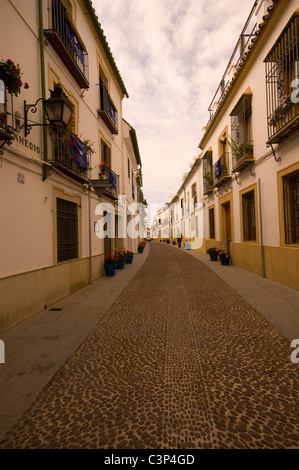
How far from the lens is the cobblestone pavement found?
65.1 inches

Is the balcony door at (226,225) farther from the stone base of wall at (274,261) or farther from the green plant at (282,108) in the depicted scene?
the green plant at (282,108)

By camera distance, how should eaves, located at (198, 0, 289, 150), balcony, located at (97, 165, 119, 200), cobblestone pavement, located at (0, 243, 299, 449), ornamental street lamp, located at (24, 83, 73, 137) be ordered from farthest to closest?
balcony, located at (97, 165, 119, 200) → eaves, located at (198, 0, 289, 150) → ornamental street lamp, located at (24, 83, 73, 137) → cobblestone pavement, located at (0, 243, 299, 449)

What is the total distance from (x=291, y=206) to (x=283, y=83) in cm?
313

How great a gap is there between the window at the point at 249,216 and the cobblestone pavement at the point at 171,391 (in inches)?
214

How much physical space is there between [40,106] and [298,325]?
606 centimetres

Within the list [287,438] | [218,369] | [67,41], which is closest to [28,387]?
[218,369]

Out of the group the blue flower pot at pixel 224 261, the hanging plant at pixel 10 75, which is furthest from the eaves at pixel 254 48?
the blue flower pot at pixel 224 261

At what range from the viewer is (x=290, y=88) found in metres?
5.80

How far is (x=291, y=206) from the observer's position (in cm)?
607

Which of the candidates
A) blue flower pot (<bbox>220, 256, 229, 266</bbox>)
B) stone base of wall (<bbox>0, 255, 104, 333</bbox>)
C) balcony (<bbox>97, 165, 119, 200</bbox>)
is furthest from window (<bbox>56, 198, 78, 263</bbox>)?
blue flower pot (<bbox>220, 256, 229, 266</bbox>)

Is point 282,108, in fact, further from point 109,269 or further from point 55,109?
point 109,269

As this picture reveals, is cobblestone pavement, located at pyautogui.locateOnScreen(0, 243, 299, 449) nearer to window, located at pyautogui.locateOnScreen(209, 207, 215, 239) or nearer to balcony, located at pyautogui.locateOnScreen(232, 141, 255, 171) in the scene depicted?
balcony, located at pyautogui.locateOnScreen(232, 141, 255, 171)

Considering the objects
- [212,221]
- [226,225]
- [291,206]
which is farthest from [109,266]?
[212,221]

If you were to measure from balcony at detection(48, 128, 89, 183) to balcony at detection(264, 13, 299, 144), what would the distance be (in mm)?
4971
